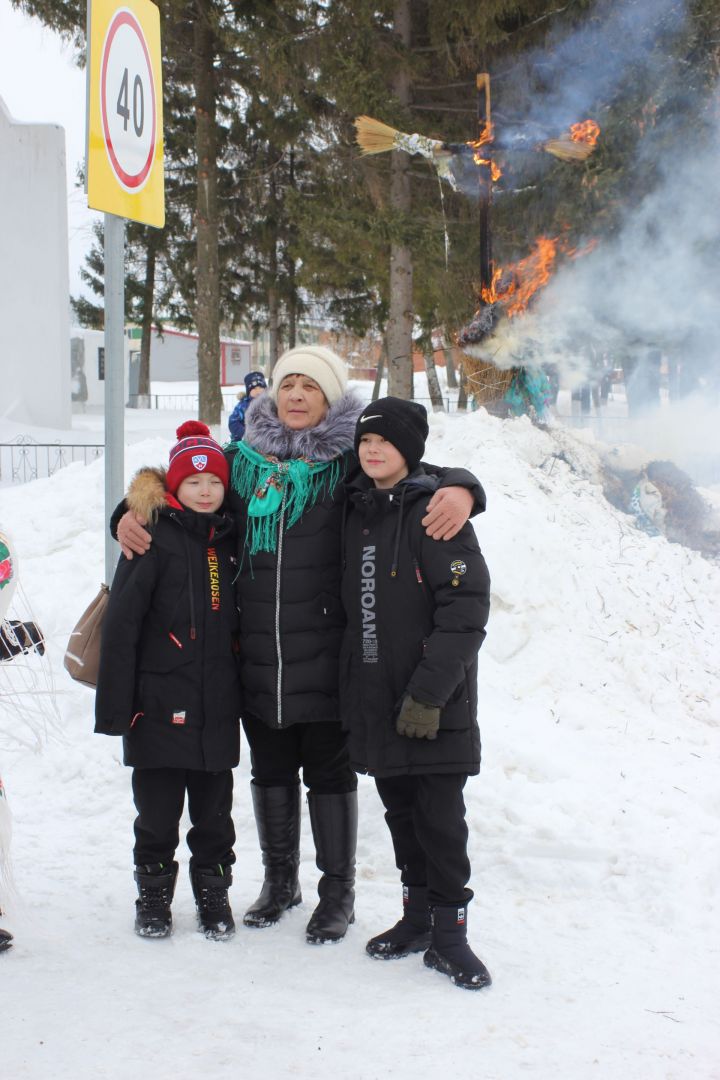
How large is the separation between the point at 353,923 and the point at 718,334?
1117 cm

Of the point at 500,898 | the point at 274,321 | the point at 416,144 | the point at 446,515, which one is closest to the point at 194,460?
the point at 446,515

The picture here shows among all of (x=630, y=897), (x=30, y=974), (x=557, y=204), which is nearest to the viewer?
(x=30, y=974)

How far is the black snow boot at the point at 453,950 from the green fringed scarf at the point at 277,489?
1.35 meters

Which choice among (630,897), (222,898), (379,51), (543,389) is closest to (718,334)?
(543,389)

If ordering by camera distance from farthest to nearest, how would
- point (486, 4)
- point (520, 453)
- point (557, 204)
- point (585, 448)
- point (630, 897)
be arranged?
point (557, 204) → point (486, 4) → point (585, 448) → point (520, 453) → point (630, 897)

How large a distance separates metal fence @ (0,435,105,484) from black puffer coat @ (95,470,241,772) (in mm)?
12779

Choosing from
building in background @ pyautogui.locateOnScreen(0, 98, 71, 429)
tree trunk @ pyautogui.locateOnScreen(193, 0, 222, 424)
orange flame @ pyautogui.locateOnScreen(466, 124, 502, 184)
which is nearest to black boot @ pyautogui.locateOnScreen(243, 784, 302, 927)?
orange flame @ pyautogui.locateOnScreen(466, 124, 502, 184)

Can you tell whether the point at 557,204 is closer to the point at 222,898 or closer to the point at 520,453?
the point at 520,453

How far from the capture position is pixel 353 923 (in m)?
3.53

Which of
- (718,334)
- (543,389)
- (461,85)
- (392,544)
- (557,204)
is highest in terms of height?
(461,85)

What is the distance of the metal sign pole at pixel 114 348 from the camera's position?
12.7 feet

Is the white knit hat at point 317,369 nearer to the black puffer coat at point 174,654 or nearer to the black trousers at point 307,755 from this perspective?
the black puffer coat at point 174,654

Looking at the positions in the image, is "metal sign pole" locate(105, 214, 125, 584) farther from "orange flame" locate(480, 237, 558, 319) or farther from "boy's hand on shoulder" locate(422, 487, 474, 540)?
Result: "orange flame" locate(480, 237, 558, 319)

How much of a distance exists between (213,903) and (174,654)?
2.91 ft
